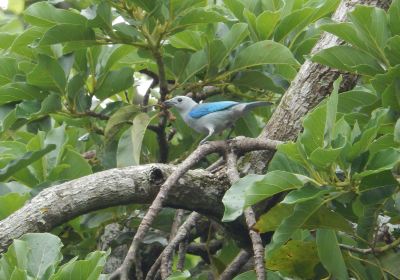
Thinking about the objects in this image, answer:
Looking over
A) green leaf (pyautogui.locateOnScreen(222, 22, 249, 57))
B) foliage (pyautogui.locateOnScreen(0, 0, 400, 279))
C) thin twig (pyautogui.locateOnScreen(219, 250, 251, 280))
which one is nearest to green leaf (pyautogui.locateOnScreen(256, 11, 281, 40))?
foliage (pyautogui.locateOnScreen(0, 0, 400, 279))

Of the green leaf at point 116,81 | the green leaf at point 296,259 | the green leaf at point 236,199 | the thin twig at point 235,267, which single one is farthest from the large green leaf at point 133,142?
the green leaf at point 236,199

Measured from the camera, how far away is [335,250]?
264 centimetres

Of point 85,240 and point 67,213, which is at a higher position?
point 67,213

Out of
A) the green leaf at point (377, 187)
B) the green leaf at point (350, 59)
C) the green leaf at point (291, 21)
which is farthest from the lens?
the green leaf at point (291, 21)

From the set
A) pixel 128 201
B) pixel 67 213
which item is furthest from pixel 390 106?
pixel 67 213

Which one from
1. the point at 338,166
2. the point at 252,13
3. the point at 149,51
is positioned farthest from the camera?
the point at 252,13

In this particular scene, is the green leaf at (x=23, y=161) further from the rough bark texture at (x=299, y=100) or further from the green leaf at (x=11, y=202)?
the rough bark texture at (x=299, y=100)

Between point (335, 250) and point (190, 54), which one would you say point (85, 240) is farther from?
point (335, 250)

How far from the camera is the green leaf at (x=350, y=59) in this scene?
293 cm

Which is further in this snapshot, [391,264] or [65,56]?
[65,56]

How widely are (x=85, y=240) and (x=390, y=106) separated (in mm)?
1439

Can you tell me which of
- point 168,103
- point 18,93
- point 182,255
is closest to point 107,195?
point 182,255

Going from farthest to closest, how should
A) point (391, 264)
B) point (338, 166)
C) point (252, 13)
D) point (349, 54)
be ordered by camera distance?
Result: 1. point (252, 13)
2. point (349, 54)
3. point (391, 264)
4. point (338, 166)

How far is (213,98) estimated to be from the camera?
4090 millimetres
